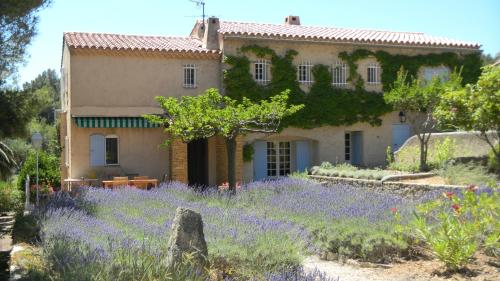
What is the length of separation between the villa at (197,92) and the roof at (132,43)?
0.15 feet

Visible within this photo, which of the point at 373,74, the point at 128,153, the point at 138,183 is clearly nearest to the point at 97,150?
the point at 128,153

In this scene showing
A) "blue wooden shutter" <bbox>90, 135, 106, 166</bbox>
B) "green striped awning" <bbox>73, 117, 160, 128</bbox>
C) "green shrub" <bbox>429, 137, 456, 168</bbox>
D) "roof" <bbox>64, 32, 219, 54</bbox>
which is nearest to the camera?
"green shrub" <bbox>429, 137, 456, 168</bbox>

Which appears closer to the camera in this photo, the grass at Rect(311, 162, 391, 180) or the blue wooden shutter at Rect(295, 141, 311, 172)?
the grass at Rect(311, 162, 391, 180)

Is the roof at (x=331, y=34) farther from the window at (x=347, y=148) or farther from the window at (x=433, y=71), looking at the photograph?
the window at (x=347, y=148)

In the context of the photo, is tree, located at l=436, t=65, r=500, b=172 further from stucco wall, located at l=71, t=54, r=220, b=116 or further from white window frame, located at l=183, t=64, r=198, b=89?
stucco wall, located at l=71, t=54, r=220, b=116

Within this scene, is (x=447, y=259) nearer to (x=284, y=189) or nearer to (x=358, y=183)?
(x=284, y=189)

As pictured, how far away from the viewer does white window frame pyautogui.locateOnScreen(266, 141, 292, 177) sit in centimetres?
2689

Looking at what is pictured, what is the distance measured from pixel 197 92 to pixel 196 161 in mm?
3308

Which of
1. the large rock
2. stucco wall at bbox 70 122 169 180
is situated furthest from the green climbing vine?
the large rock

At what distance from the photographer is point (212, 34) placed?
26000 mm

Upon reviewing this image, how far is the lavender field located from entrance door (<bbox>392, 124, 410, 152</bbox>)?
505 inches

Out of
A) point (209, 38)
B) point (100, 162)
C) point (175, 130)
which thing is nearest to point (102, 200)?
point (175, 130)

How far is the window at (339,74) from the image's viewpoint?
27.4 metres

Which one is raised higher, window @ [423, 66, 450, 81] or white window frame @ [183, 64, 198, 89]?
window @ [423, 66, 450, 81]
